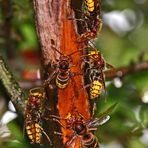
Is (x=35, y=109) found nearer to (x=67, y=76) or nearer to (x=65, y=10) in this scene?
(x=67, y=76)

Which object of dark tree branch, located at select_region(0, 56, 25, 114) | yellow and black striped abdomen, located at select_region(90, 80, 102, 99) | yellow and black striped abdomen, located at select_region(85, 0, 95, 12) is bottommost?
yellow and black striped abdomen, located at select_region(90, 80, 102, 99)

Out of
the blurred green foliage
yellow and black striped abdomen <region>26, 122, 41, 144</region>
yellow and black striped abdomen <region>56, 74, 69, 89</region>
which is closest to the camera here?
yellow and black striped abdomen <region>56, 74, 69, 89</region>

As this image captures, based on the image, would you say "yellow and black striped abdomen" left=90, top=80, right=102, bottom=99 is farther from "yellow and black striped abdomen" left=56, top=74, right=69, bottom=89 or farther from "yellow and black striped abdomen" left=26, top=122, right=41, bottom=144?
"yellow and black striped abdomen" left=26, top=122, right=41, bottom=144

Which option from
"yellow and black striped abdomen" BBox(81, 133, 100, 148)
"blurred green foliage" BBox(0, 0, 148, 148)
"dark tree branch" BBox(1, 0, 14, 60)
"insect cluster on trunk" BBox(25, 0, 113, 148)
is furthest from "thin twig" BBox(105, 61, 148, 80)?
"yellow and black striped abdomen" BBox(81, 133, 100, 148)

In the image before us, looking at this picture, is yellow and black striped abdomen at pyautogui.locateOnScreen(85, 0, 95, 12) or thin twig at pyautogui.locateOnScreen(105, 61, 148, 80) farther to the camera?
thin twig at pyautogui.locateOnScreen(105, 61, 148, 80)

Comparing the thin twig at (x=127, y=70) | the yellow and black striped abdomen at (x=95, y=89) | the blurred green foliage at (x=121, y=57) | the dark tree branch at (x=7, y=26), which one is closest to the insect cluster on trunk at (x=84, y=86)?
the yellow and black striped abdomen at (x=95, y=89)

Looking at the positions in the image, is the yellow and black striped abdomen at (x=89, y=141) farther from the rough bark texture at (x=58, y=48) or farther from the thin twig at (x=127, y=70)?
the thin twig at (x=127, y=70)

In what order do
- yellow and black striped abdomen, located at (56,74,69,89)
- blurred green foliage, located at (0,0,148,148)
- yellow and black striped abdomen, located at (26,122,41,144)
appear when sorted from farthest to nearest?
1. blurred green foliage, located at (0,0,148,148)
2. yellow and black striped abdomen, located at (26,122,41,144)
3. yellow and black striped abdomen, located at (56,74,69,89)
